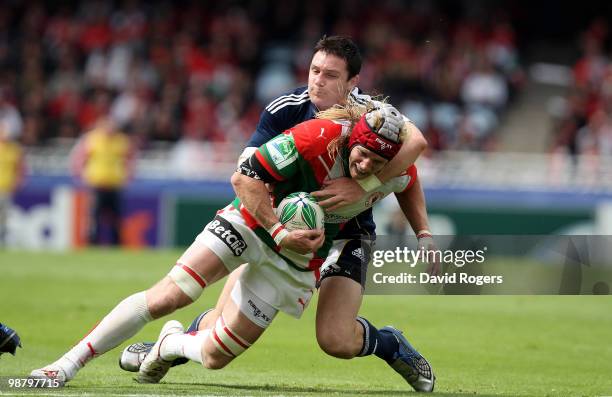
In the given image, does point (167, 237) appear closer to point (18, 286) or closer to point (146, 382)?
point (18, 286)

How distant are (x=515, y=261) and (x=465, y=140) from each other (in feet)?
49.7

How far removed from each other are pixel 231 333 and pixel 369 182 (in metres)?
1.22

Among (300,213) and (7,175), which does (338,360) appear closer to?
(300,213)

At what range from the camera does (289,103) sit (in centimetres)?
793

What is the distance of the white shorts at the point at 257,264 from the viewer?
23.4 feet

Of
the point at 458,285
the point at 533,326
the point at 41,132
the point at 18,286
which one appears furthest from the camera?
the point at 41,132

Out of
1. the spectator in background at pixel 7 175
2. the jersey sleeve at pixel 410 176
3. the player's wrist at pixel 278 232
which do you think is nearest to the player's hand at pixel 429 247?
the jersey sleeve at pixel 410 176

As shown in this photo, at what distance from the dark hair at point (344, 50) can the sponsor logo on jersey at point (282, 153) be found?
91cm

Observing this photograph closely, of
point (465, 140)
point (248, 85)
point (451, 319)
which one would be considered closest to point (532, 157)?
point (465, 140)

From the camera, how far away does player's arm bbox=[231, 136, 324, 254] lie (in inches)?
272

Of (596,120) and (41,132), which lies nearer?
(596,120)

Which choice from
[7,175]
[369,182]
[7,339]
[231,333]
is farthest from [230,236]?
[7,175]

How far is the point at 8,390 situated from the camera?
267 inches

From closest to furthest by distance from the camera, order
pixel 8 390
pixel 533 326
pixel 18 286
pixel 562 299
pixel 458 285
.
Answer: pixel 8 390 → pixel 458 285 → pixel 533 326 → pixel 18 286 → pixel 562 299
